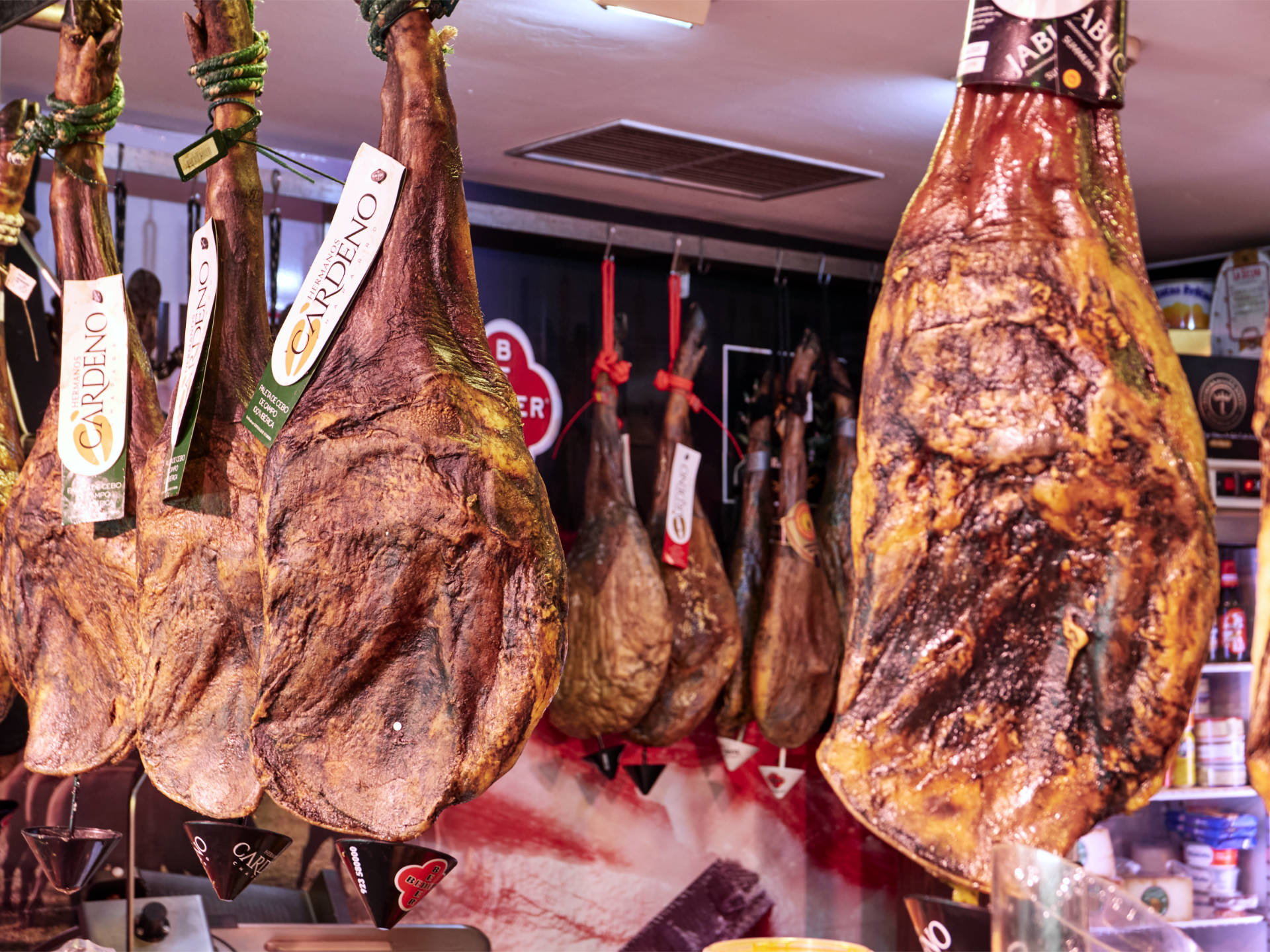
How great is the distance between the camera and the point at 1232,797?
455cm

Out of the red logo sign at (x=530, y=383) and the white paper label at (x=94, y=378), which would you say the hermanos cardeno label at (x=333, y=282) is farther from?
the red logo sign at (x=530, y=383)

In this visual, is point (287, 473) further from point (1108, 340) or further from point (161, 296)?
point (161, 296)

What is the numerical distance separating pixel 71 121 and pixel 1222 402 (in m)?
3.81

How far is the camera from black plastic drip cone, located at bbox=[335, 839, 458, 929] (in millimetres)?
1240

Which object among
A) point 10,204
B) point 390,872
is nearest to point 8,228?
point 10,204

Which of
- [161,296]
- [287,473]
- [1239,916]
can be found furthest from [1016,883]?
[1239,916]

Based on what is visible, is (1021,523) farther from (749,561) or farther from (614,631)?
(749,561)

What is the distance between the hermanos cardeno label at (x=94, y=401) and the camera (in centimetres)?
162

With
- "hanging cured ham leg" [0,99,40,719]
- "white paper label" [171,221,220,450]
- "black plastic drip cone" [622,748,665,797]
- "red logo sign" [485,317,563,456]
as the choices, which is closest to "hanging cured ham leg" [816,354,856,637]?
"black plastic drip cone" [622,748,665,797]

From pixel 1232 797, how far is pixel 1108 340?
4.19 m

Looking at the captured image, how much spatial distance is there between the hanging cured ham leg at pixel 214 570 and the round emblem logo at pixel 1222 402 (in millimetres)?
3630

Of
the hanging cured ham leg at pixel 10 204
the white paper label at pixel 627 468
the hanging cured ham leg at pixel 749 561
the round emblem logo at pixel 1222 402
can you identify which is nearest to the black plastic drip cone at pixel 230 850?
the hanging cured ham leg at pixel 10 204

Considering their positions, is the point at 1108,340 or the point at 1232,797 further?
the point at 1232,797

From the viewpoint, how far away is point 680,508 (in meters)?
3.76
